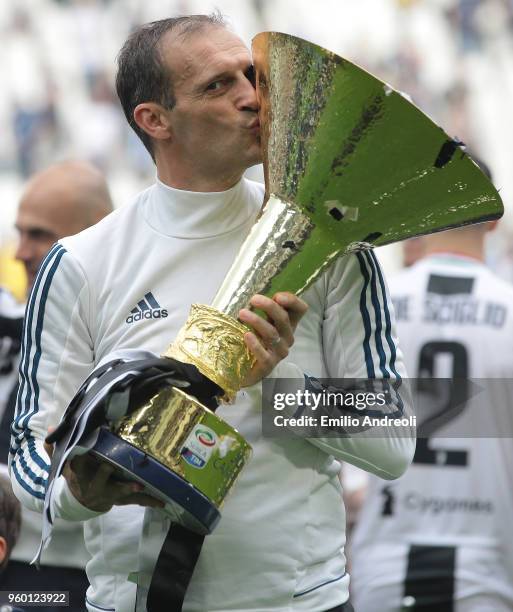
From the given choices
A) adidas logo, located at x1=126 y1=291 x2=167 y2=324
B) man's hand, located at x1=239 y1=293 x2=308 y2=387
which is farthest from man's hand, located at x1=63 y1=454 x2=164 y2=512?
adidas logo, located at x1=126 y1=291 x2=167 y2=324

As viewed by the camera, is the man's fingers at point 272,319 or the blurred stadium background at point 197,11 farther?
the blurred stadium background at point 197,11

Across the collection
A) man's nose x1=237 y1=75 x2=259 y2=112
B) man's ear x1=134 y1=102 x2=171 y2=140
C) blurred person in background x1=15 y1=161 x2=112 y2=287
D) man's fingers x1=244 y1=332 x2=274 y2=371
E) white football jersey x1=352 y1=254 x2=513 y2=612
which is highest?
man's nose x1=237 y1=75 x2=259 y2=112

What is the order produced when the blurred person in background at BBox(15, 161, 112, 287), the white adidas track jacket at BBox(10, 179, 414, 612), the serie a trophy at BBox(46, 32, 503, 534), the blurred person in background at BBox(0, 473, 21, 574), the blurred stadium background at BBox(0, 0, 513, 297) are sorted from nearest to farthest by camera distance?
1. the serie a trophy at BBox(46, 32, 503, 534)
2. the white adidas track jacket at BBox(10, 179, 414, 612)
3. the blurred person in background at BBox(0, 473, 21, 574)
4. the blurred person in background at BBox(15, 161, 112, 287)
5. the blurred stadium background at BBox(0, 0, 513, 297)

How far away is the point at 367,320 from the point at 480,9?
14.0m

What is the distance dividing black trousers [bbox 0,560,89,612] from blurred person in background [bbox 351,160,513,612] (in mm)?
1151

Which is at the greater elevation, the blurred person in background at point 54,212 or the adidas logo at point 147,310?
the adidas logo at point 147,310

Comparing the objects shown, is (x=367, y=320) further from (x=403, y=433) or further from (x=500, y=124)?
(x=500, y=124)

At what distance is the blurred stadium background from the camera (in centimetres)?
1441

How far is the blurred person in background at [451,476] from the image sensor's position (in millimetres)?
4055

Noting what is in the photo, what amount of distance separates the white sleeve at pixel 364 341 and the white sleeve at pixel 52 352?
0.47 m

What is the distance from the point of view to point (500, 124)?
1513 centimetres

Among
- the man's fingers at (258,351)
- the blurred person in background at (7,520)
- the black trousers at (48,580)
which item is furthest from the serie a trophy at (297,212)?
the black trousers at (48,580)

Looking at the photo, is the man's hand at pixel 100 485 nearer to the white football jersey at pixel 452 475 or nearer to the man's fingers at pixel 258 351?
the man's fingers at pixel 258 351

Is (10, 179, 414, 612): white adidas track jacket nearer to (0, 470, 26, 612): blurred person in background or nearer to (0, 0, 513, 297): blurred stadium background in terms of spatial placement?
(0, 470, 26, 612): blurred person in background
